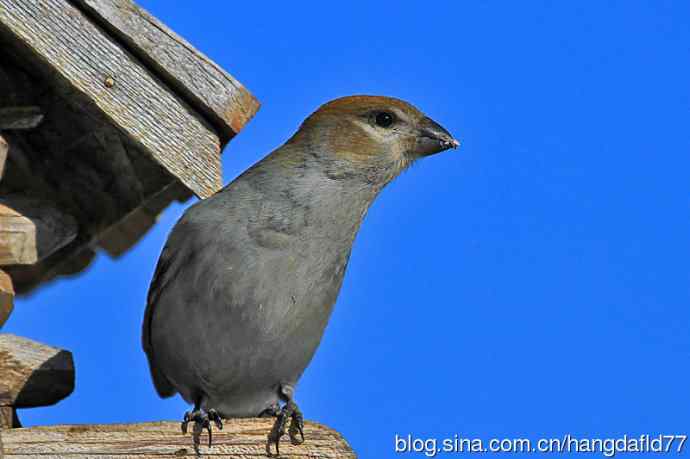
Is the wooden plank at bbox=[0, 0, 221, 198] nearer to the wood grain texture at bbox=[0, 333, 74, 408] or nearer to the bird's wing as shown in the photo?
the bird's wing

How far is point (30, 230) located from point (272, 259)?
1.05m

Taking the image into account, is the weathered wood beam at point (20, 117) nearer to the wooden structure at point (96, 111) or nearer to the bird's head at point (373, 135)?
the wooden structure at point (96, 111)

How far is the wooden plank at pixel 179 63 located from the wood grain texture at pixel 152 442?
1259 mm

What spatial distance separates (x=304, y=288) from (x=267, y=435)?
28.4 inches

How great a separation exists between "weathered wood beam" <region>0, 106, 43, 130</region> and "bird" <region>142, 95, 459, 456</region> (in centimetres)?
67

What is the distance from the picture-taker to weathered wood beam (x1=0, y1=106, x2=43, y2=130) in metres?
4.50

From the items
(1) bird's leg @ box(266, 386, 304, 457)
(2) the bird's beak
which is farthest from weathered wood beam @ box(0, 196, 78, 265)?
(2) the bird's beak

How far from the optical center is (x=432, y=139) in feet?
15.3

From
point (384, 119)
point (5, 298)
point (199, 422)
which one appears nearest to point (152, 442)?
point (199, 422)

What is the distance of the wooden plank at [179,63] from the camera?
4.27m

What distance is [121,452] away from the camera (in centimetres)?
363

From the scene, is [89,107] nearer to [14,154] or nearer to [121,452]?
[14,154]

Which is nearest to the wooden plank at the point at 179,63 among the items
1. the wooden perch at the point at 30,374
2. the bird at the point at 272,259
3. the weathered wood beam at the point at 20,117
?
the bird at the point at 272,259

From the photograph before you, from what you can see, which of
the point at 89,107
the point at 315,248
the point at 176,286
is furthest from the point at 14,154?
the point at 315,248
